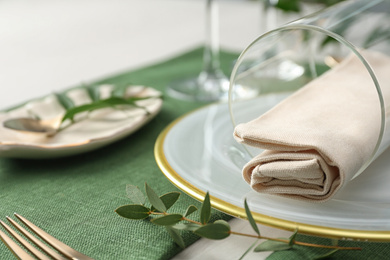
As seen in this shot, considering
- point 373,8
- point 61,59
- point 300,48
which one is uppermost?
point 373,8

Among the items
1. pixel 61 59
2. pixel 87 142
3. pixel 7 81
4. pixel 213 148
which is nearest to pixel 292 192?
pixel 213 148

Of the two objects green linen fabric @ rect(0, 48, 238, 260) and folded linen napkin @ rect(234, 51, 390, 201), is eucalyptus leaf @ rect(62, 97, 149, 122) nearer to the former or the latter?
green linen fabric @ rect(0, 48, 238, 260)

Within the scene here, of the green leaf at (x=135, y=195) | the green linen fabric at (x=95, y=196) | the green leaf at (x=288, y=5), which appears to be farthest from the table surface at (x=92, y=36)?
the green leaf at (x=135, y=195)

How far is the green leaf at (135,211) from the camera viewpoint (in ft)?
1.55

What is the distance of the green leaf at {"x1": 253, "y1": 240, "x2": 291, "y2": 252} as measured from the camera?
41 centimetres

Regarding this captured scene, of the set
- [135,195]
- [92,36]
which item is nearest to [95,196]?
[135,195]

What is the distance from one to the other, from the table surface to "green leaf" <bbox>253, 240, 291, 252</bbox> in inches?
25.4

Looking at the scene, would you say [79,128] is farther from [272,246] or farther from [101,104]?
[272,246]

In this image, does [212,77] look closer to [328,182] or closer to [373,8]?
[373,8]

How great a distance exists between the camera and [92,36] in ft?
4.97

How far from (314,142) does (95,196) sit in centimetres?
→ 23

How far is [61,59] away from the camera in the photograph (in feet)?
4.21

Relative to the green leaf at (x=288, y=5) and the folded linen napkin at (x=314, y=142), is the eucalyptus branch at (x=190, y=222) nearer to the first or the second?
the folded linen napkin at (x=314, y=142)

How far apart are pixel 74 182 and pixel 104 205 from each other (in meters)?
0.07
